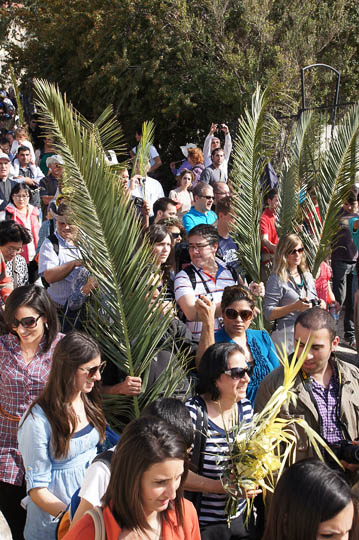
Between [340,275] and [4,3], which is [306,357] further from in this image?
[4,3]

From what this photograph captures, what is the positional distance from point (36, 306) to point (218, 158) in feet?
22.8

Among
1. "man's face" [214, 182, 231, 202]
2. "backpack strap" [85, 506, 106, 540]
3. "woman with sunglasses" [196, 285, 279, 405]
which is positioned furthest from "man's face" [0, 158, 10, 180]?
"backpack strap" [85, 506, 106, 540]

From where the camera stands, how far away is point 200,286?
17.0ft

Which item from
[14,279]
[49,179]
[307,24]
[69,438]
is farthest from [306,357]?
[307,24]

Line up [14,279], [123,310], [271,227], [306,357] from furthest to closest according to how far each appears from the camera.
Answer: [271,227] → [14,279] → [123,310] → [306,357]

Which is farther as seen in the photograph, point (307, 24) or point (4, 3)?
point (4, 3)

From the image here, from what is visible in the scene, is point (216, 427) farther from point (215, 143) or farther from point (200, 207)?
point (215, 143)

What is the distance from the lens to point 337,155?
7000 millimetres

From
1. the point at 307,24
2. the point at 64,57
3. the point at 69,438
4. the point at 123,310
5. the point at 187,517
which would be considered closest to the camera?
the point at 187,517

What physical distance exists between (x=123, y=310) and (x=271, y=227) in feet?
14.2

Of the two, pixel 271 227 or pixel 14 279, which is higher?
pixel 271 227

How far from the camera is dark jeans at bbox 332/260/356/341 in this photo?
337 inches

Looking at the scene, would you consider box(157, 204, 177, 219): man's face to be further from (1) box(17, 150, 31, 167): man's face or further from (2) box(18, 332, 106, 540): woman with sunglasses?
(1) box(17, 150, 31, 167): man's face

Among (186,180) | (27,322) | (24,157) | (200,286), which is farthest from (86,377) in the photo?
(24,157)
